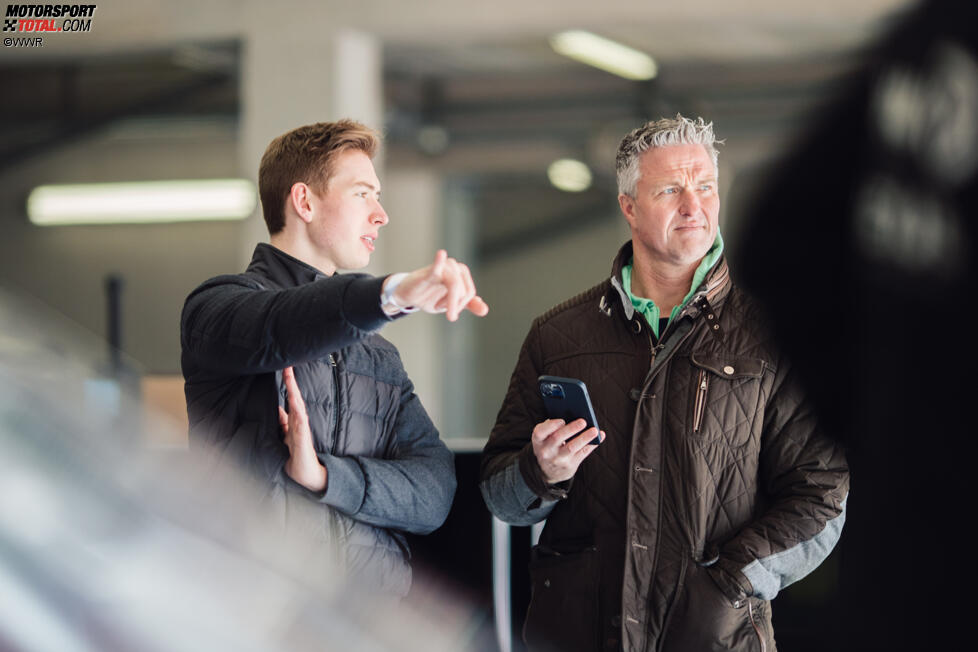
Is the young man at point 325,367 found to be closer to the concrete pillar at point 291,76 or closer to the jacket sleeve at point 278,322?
the jacket sleeve at point 278,322

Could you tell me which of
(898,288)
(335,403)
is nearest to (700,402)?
(335,403)

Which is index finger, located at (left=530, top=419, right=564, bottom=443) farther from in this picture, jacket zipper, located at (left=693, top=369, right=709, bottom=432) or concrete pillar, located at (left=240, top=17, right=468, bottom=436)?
concrete pillar, located at (left=240, top=17, right=468, bottom=436)

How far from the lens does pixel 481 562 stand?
2564mm

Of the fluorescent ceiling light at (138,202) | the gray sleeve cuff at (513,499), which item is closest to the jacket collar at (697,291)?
the gray sleeve cuff at (513,499)

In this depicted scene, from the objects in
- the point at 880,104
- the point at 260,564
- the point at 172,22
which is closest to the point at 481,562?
the point at 260,564

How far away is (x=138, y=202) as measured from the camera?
1168 cm

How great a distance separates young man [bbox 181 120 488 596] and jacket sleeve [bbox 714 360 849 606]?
0.54m

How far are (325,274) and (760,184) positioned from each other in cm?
159

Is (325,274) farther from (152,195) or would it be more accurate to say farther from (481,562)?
(152,195)

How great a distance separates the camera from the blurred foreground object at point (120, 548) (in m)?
0.47

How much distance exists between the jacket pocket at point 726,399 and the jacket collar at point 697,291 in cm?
12

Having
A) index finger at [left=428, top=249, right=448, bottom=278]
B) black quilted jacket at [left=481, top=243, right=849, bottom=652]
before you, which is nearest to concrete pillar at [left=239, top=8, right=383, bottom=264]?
black quilted jacket at [left=481, top=243, right=849, bottom=652]

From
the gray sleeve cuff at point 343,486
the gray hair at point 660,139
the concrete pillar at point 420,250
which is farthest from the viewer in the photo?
the concrete pillar at point 420,250

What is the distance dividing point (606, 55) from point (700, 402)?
22.3 feet
